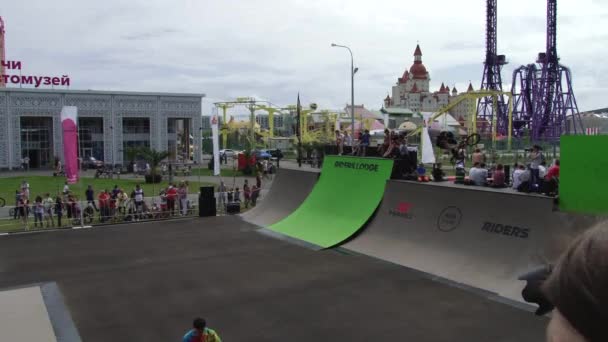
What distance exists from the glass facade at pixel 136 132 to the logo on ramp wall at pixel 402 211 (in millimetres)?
46478

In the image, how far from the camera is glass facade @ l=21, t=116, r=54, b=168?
51844 millimetres

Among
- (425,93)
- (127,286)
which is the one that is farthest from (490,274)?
(425,93)

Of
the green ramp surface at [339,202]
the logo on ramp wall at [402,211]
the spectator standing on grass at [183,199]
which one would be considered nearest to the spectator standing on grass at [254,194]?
the spectator standing on grass at [183,199]

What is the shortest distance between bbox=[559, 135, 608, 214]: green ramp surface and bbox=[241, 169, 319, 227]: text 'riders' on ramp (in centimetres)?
977

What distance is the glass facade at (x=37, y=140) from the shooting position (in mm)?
51844

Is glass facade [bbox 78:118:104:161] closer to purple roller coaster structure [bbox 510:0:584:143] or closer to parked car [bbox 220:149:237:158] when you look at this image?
parked car [bbox 220:149:237:158]

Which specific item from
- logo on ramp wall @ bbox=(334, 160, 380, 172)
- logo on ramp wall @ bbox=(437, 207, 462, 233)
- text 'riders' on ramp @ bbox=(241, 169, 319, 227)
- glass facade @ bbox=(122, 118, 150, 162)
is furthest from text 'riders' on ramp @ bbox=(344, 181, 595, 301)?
glass facade @ bbox=(122, 118, 150, 162)

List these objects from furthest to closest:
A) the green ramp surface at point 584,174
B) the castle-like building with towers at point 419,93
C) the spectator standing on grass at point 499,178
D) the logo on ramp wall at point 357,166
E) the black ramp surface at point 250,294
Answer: the castle-like building with towers at point 419,93 → the logo on ramp wall at point 357,166 → the spectator standing on grass at point 499,178 → the green ramp surface at point 584,174 → the black ramp surface at point 250,294

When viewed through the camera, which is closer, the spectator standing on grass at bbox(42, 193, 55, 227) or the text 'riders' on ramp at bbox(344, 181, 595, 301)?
the text 'riders' on ramp at bbox(344, 181, 595, 301)

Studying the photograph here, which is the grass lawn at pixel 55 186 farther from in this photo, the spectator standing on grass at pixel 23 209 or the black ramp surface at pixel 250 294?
the black ramp surface at pixel 250 294

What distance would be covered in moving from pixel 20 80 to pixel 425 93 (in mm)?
125937

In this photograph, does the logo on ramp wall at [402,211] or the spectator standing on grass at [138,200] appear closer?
the logo on ramp wall at [402,211]

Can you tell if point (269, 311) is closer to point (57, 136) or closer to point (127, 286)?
point (127, 286)

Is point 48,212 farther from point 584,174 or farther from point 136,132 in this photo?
point 136,132
